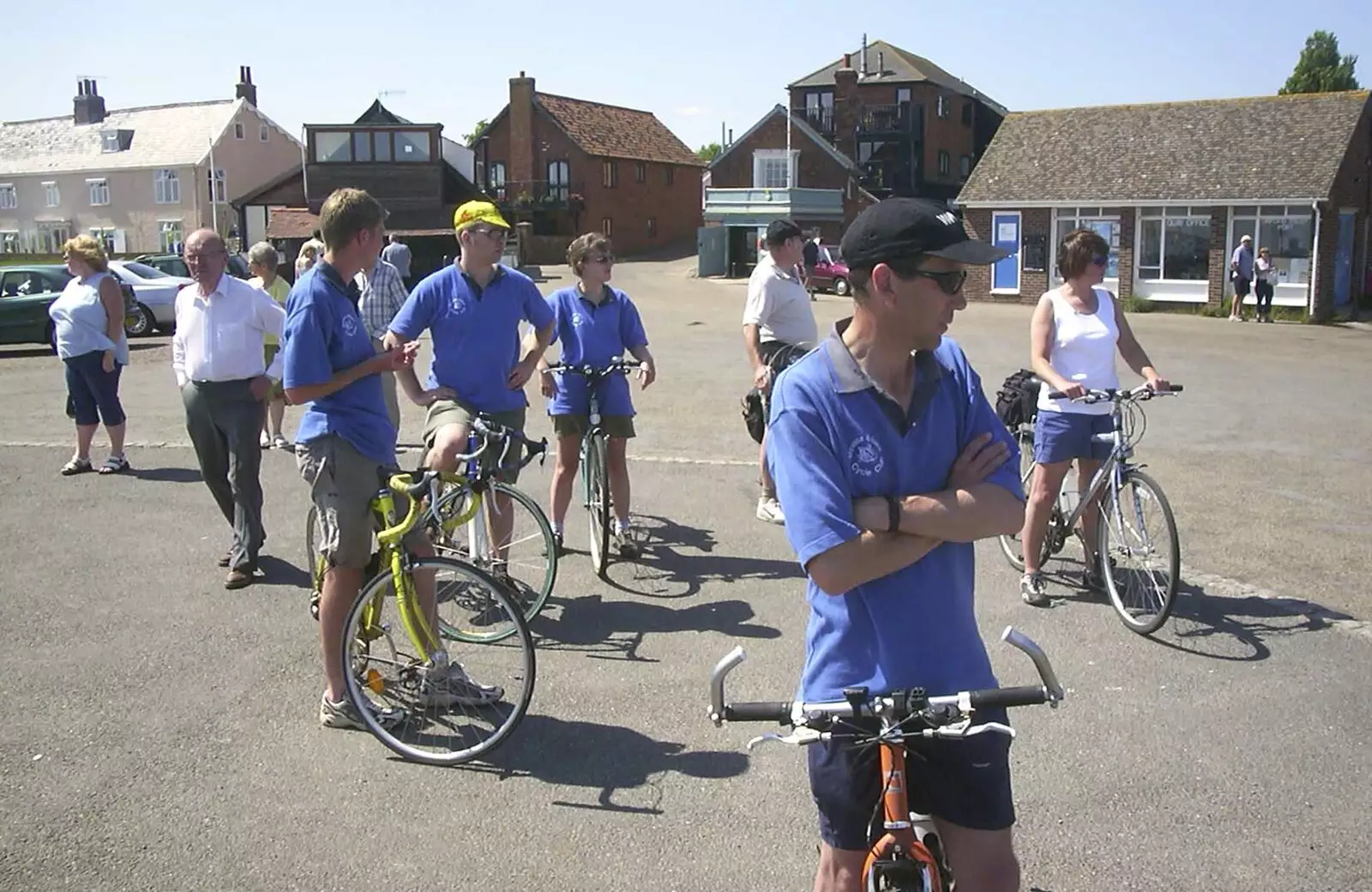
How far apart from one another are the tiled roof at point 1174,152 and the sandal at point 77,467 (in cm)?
3097

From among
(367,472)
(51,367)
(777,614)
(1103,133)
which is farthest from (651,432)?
(1103,133)

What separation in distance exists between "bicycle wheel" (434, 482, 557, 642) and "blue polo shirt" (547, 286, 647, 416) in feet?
4.06

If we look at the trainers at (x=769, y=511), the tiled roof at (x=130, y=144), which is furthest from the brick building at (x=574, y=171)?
the trainers at (x=769, y=511)

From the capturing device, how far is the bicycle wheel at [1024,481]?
755 cm

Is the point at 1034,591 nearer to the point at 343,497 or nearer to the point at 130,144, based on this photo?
the point at 343,497

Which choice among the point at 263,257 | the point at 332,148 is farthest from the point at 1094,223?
the point at 332,148

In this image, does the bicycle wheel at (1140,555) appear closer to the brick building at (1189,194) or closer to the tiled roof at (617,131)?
the brick building at (1189,194)

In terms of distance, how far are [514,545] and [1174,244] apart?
108ft

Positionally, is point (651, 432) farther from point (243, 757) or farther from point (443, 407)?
point (243, 757)

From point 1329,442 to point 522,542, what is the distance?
29.8 ft

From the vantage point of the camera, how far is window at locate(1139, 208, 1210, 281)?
34969mm

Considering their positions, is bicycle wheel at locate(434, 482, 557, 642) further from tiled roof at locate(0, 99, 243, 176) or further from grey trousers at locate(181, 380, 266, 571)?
tiled roof at locate(0, 99, 243, 176)

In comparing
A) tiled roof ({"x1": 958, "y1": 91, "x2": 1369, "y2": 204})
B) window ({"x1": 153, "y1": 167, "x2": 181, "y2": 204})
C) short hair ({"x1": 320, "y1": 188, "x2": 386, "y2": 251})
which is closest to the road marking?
short hair ({"x1": 320, "y1": 188, "x2": 386, "y2": 251})

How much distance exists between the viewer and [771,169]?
63.0 metres
